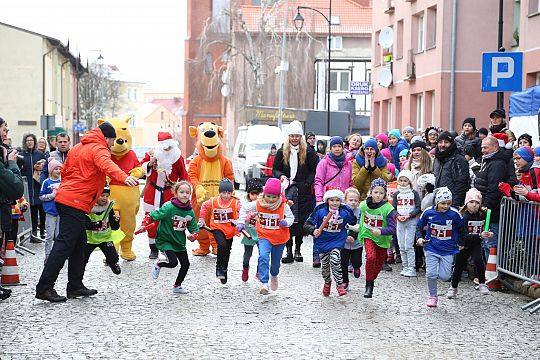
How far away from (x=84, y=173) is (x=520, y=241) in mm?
5170

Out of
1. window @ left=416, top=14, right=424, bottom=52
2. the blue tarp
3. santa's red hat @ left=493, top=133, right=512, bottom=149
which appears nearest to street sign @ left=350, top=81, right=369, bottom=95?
window @ left=416, top=14, right=424, bottom=52

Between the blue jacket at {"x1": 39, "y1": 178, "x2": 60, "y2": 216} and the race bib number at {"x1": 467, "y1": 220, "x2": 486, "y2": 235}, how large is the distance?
5.67 m

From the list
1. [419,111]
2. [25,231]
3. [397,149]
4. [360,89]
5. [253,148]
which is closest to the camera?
[25,231]

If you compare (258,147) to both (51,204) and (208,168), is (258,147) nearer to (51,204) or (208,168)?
(208,168)

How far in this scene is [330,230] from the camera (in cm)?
1163

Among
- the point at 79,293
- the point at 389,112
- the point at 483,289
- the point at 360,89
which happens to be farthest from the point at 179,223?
the point at 389,112

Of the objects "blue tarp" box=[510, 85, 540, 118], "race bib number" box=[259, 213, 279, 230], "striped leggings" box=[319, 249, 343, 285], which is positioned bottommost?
"striped leggings" box=[319, 249, 343, 285]

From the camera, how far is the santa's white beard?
14648 millimetres

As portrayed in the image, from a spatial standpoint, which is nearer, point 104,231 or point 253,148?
point 104,231

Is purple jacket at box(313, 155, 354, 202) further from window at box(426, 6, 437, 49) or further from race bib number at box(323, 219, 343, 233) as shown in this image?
window at box(426, 6, 437, 49)

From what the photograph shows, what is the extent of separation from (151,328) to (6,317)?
1.60m

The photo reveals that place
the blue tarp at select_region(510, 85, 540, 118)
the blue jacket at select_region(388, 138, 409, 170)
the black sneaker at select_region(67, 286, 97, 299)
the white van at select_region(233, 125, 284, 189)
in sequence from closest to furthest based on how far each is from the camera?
the black sneaker at select_region(67, 286, 97, 299)
the blue jacket at select_region(388, 138, 409, 170)
the blue tarp at select_region(510, 85, 540, 118)
the white van at select_region(233, 125, 284, 189)

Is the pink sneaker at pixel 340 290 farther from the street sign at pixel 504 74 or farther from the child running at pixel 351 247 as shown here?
the street sign at pixel 504 74

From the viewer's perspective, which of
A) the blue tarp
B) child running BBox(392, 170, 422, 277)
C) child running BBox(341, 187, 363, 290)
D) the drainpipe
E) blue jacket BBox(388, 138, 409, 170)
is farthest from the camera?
the drainpipe
